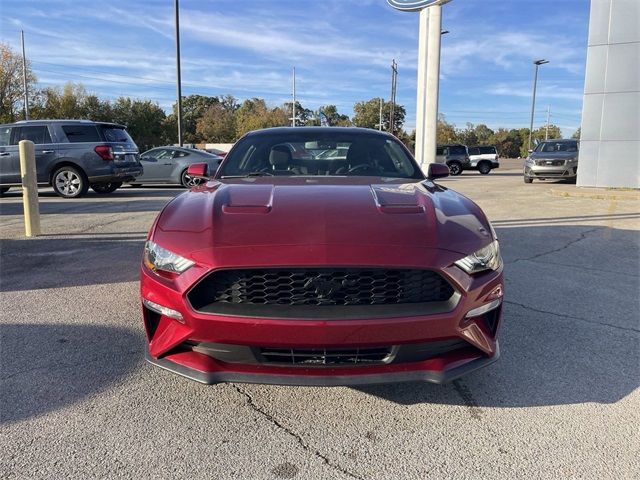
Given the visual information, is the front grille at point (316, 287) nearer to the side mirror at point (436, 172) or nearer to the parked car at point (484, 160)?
the side mirror at point (436, 172)

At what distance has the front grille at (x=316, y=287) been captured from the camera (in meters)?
2.31

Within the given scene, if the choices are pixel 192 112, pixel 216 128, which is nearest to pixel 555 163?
pixel 216 128

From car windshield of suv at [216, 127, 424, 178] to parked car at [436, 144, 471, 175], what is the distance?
87.8ft

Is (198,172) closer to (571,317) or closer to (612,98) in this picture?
(571,317)

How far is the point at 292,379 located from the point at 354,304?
0.44 meters

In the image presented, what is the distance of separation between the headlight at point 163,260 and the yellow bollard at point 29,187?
209 inches

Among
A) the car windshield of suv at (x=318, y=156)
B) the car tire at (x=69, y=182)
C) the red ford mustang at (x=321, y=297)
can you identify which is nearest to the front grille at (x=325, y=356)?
the red ford mustang at (x=321, y=297)

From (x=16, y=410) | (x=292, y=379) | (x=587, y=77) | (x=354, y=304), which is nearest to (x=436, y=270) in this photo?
(x=354, y=304)

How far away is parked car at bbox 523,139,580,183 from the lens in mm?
18781

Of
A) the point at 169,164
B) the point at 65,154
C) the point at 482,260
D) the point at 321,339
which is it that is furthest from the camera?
the point at 169,164

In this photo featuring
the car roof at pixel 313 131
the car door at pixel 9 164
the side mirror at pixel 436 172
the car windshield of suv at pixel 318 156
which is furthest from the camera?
the car door at pixel 9 164

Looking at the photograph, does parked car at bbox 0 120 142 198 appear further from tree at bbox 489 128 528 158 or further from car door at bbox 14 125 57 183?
tree at bbox 489 128 528 158

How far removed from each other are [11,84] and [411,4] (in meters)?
38.6

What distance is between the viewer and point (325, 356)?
232 cm
